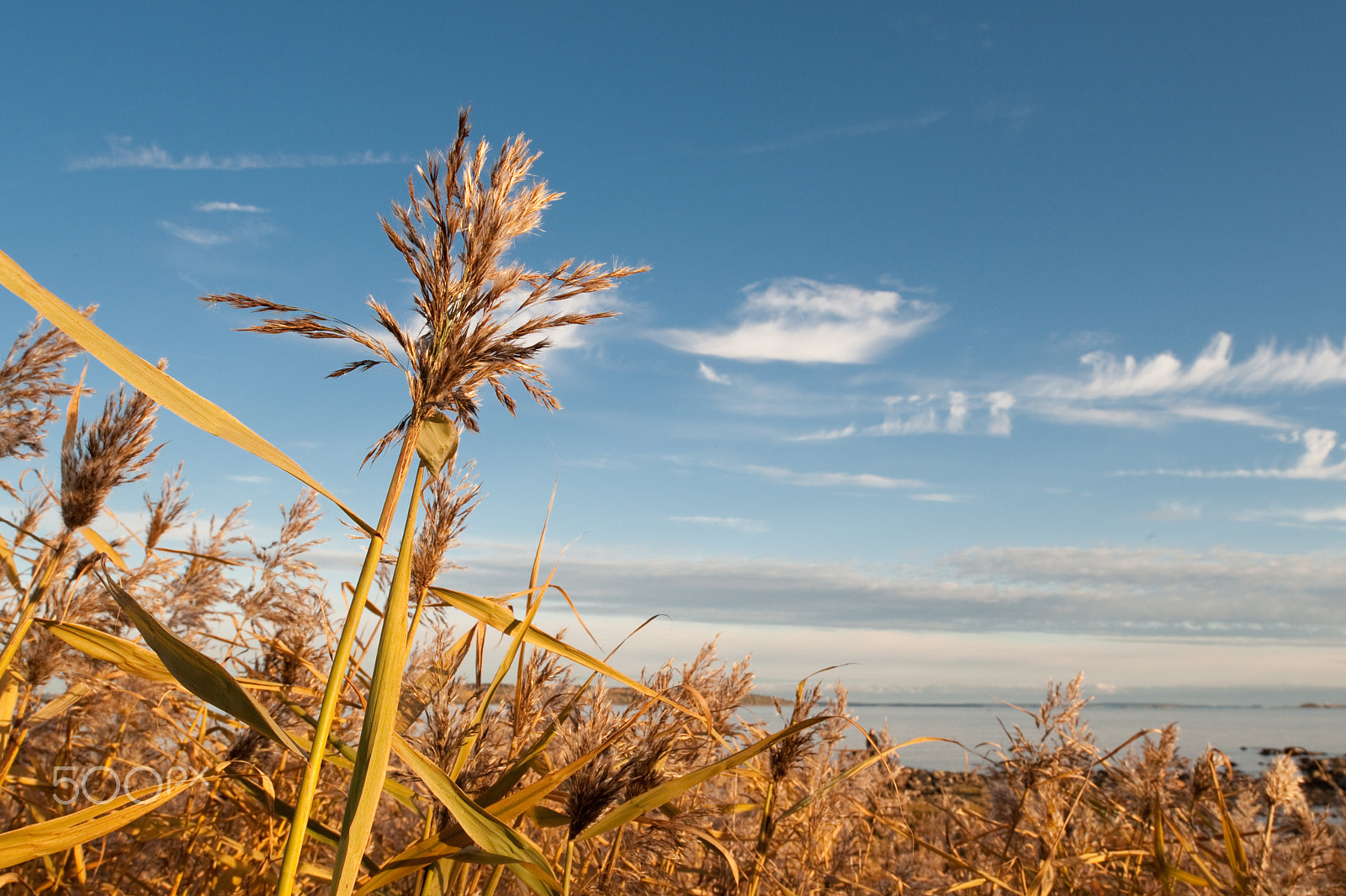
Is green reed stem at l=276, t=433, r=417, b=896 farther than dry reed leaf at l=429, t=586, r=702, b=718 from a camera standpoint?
No

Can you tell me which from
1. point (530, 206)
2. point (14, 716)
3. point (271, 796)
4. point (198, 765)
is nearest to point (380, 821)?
point (198, 765)

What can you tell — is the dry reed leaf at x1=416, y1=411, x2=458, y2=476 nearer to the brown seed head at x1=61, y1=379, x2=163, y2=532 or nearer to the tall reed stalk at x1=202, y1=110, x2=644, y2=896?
the tall reed stalk at x1=202, y1=110, x2=644, y2=896

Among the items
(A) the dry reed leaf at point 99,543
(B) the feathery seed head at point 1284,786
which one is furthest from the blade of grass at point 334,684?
(B) the feathery seed head at point 1284,786

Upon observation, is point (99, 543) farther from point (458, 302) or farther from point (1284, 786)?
point (1284, 786)

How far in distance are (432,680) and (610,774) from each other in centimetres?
49

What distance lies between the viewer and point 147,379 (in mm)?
1075

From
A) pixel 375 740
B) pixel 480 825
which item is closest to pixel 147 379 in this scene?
pixel 375 740

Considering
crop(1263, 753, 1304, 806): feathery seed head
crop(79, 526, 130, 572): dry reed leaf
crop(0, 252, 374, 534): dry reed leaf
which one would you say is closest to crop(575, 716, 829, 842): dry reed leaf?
crop(0, 252, 374, 534): dry reed leaf

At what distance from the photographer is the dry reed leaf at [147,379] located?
1010 millimetres

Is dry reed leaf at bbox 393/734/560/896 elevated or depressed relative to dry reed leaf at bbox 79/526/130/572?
depressed

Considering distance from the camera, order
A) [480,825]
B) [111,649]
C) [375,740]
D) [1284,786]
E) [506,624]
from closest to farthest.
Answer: [375,740], [480,825], [111,649], [506,624], [1284,786]

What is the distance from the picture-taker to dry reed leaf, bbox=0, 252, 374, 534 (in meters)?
1.01

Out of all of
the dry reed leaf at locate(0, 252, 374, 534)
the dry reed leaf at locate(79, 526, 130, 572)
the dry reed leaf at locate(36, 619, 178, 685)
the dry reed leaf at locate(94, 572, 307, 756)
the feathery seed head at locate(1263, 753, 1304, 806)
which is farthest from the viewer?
the feathery seed head at locate(1263, 753, 1304, 806)

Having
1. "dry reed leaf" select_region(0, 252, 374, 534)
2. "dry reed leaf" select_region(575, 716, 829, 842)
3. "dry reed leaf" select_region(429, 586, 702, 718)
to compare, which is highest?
"dry reed leaf" select_region(0, 252, 374, 534)
